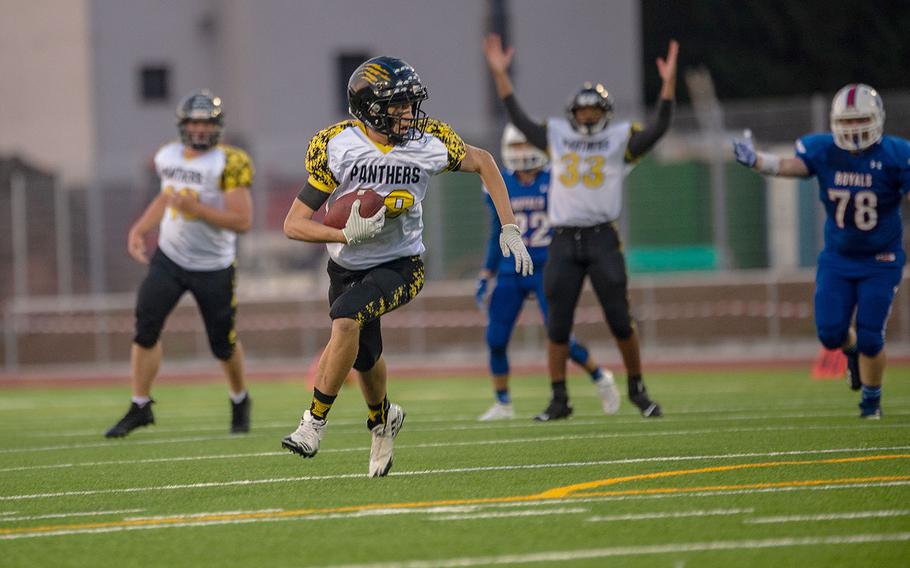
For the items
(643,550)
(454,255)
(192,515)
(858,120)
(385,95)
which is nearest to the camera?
(643,550)

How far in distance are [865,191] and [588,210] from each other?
176 cm

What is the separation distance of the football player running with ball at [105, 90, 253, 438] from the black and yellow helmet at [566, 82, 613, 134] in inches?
85.3

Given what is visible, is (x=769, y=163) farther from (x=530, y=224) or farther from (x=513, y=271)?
(x=513, y=271)

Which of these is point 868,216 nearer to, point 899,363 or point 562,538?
point 562,538

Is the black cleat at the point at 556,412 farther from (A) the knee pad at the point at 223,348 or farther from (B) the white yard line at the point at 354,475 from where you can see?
(B) the white yard line at the point at 354,475

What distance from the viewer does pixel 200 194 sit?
10211 mm

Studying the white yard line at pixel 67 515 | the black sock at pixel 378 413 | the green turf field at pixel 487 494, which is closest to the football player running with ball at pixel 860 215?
the green turf field at pixel 487 494

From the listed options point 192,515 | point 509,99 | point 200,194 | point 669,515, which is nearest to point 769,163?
point 509,99

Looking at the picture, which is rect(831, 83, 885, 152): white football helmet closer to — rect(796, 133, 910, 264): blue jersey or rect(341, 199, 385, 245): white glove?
rect(796, 133, 910, 264): blue jersey

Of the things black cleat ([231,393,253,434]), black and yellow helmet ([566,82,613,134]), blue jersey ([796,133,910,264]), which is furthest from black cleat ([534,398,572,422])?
blue jersey ([796,133,910,264])

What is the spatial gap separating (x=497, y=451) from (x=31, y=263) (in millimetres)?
16158

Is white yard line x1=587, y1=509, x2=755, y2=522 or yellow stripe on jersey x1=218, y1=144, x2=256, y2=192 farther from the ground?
yellow stripe on jersey x1=218, y1=144, x2=256, y2=192

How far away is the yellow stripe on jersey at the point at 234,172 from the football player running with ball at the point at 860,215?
3.16 m

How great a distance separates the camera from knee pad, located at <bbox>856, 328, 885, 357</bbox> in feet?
30.7
